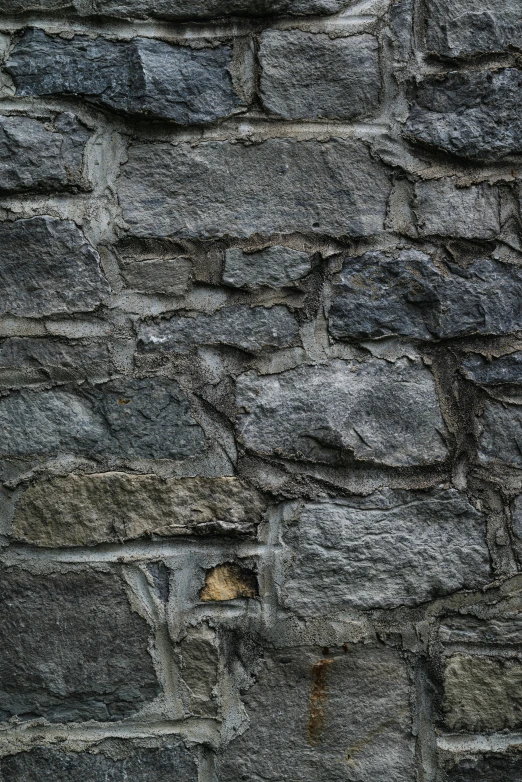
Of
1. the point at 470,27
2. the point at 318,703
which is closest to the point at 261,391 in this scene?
the point at 318,703

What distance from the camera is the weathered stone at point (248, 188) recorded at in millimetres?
1537

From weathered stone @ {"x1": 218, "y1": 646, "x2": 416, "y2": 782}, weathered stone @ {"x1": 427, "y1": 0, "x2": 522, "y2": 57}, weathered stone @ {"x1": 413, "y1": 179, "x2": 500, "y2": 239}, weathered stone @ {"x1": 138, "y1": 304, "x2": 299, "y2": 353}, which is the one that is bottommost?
weathered stone @ {"x1": 218, "y1": 646, "x2": 416, "y2": 782}

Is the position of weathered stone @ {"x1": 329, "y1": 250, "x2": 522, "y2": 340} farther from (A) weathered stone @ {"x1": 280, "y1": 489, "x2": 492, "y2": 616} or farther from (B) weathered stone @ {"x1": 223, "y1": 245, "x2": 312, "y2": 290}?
(A) weathered stone @ {"x1": 280, "y1": 489, "x2": 492, "y2": 616}

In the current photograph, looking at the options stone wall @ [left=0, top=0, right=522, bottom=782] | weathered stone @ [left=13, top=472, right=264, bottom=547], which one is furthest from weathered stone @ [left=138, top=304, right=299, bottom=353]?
weathered stone @ [left=13, top=472, right=264, bottom=547]

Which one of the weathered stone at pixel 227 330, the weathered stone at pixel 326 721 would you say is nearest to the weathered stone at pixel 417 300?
the weathered stone at pixel 227 330

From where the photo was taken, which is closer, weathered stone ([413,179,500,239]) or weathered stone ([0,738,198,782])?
weathered stone ([0,738,198,782])

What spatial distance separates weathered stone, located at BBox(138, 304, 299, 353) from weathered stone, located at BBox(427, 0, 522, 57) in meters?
0.63

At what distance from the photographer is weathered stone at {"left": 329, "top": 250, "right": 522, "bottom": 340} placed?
1.54 m

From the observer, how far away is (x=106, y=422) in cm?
151

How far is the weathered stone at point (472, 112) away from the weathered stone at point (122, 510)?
31.7 inches

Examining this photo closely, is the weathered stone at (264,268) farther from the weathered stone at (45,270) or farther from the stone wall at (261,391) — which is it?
the weathered stone at (45,270)

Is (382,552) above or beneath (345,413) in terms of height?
beneath

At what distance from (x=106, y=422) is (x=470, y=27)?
1066mm

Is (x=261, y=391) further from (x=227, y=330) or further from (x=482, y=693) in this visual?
(x=482, y=693)
